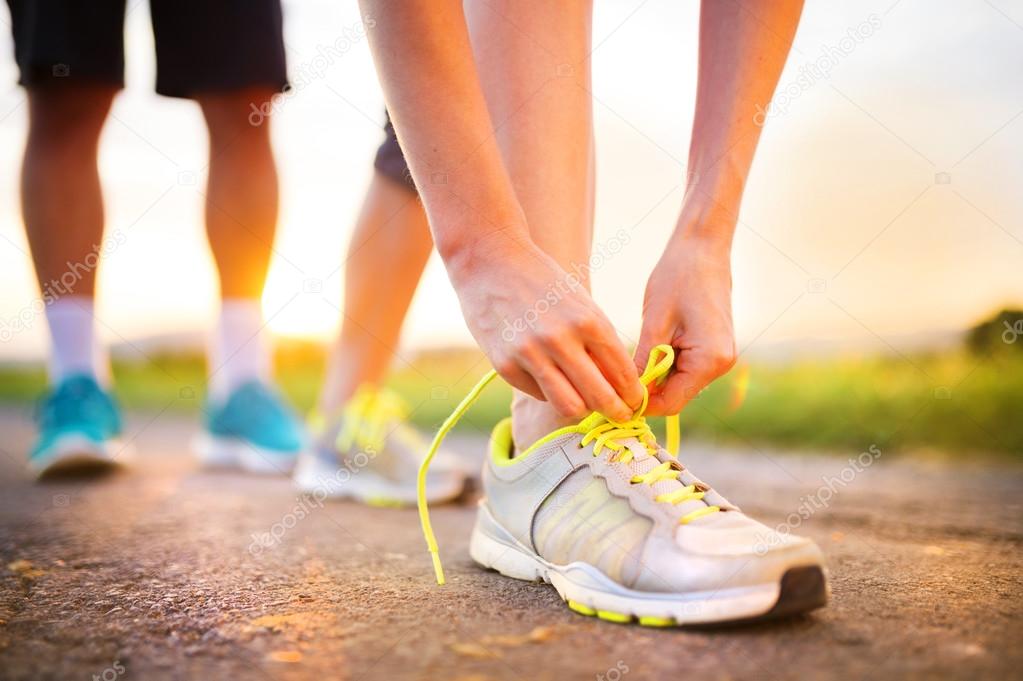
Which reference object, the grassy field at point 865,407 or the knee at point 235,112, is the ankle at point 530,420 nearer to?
the grassy field at point 865,407

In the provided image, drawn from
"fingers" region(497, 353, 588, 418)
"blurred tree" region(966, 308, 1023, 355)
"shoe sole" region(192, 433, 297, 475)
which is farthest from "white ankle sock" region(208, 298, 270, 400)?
"blurred tree" region(966, 308, 1023, 355)

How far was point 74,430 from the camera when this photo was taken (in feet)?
7.44

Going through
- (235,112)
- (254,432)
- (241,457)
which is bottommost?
(241,457)

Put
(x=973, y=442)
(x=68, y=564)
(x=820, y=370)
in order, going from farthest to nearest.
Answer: (x=820, y=370)
(x=973, y=442)
(x=68, y=564)

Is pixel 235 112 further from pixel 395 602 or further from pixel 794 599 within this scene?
pixel 794 599

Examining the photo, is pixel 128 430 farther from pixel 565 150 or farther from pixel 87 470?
pixel 565 150

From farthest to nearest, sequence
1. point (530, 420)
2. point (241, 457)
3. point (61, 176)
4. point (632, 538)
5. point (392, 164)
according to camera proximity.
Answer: point (241, 457) → point (61, 176) → point (392, 164) → point (530, 420) → point (632, 538)

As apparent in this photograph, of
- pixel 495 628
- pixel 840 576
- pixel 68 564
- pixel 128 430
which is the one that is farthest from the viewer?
pixel 128 430

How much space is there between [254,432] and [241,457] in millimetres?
124

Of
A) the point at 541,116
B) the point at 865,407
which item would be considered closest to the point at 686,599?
the point at 541,116

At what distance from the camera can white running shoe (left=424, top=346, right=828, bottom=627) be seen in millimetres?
913

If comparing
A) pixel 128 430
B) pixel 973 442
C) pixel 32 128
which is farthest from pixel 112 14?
pixel 973 442

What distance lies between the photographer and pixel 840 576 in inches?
47.4

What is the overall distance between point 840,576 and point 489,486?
0.56 metres
